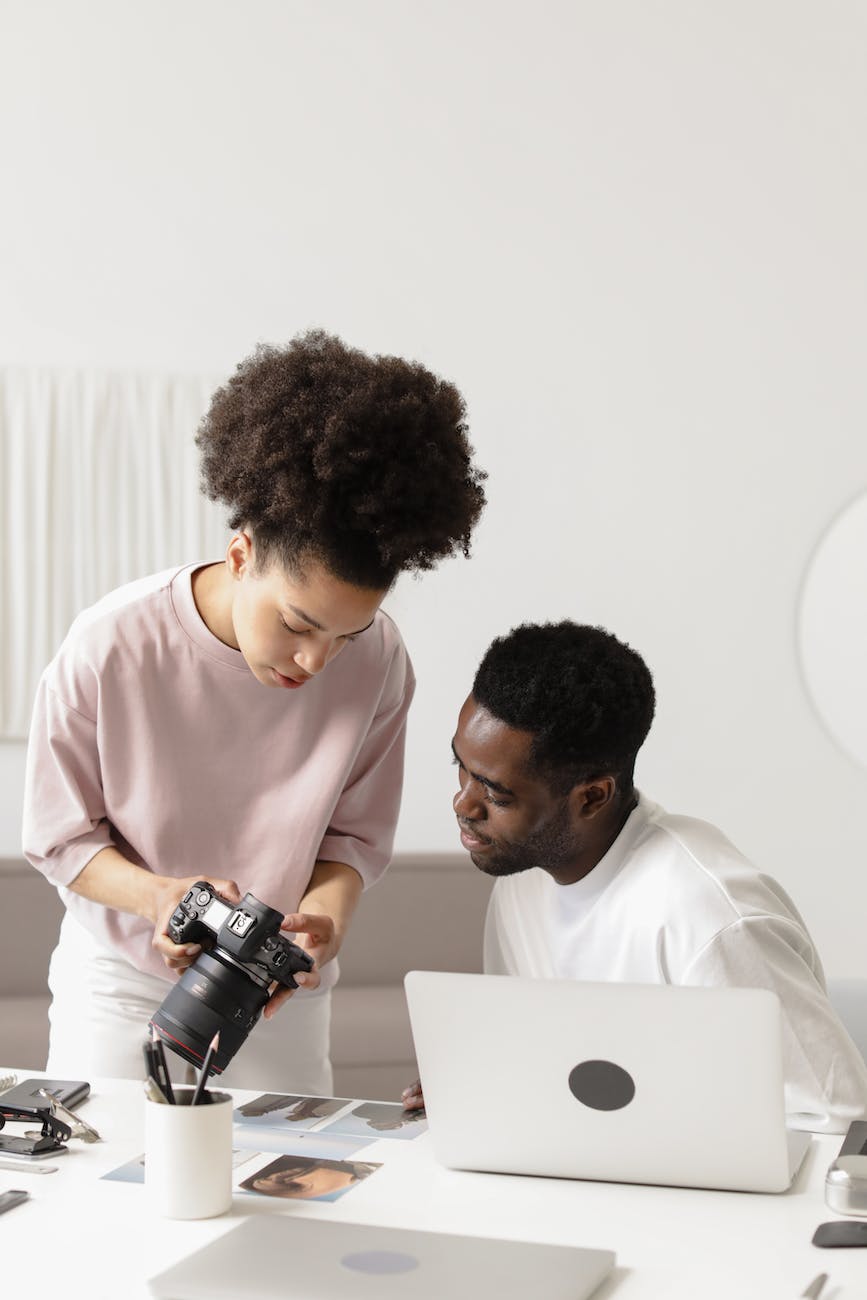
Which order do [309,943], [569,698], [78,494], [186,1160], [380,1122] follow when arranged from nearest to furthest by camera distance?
[186,1160] < [380,1122] < [309,943] < [569,698] < [78,494]

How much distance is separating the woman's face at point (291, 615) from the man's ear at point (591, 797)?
351 millimetres

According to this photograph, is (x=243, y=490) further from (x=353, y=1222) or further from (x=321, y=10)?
(x=321, y=10)

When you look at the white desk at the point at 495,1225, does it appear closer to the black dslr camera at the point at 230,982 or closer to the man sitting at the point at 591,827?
the black dslr camera at the point at 230,982

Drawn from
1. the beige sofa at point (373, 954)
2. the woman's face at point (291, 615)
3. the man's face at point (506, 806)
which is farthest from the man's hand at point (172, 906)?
the beige sofa at point (373, 954)

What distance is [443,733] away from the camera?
142 inches

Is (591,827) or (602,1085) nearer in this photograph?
(602,1085)

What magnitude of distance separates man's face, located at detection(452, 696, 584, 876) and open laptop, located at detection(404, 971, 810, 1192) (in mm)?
475

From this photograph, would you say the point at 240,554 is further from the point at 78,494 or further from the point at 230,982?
the point at 78,494

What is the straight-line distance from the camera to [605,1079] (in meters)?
1.20

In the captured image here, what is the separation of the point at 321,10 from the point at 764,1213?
3174 millimetres

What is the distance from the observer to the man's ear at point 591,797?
67.2 inches

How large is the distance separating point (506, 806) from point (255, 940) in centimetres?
48

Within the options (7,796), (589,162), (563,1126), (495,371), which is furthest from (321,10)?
(563,1126)

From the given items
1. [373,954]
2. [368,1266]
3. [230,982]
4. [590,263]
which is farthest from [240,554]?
[590,263]
